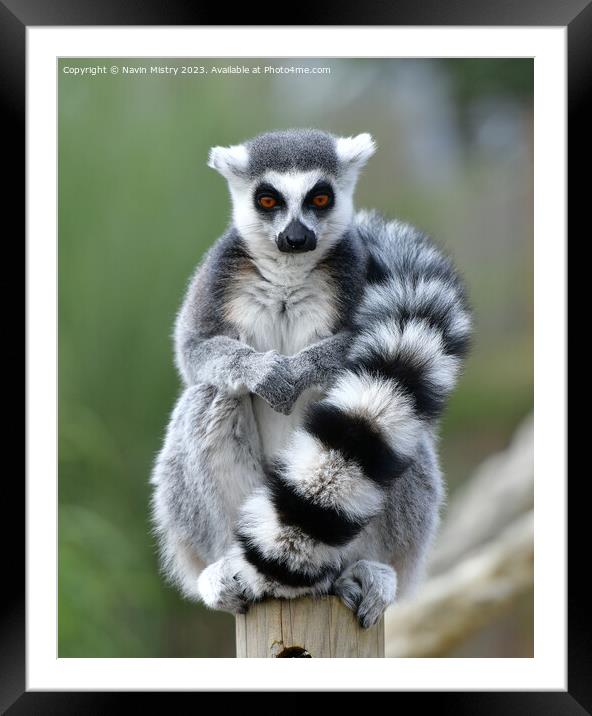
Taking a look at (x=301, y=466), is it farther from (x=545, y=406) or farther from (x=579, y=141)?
(x=579, y=141)

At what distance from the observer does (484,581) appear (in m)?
4.73

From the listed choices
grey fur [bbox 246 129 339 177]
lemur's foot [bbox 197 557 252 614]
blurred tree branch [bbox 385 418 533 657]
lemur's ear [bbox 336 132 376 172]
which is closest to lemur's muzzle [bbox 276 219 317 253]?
grey fur [bbox 246 129 339 177]

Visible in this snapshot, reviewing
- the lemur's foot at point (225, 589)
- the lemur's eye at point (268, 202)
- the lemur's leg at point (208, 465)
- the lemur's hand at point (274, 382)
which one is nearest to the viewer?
the lemur's foot at point (225, 589)

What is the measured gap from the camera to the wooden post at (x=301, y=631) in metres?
2.63

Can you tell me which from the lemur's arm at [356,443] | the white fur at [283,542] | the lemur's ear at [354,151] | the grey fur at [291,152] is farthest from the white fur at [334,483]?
the lemur's ear at [354,151]

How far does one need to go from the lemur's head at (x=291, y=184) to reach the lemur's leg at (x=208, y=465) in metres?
0.58

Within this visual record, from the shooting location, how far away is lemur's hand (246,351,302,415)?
281cm

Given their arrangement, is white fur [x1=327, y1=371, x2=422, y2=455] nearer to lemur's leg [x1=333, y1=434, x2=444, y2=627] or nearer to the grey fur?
lemur's leg [x1=333, y1=434, x2=444, y2=627]

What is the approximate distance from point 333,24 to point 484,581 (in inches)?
127

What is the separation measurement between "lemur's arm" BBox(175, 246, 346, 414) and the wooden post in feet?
2.05

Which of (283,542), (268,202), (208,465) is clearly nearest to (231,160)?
(268,202)

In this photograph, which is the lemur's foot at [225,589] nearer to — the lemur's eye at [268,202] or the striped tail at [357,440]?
the striped tail at [357,440]

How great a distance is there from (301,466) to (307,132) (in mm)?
1360

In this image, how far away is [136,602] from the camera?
418 cm
